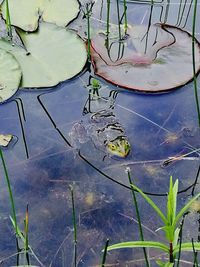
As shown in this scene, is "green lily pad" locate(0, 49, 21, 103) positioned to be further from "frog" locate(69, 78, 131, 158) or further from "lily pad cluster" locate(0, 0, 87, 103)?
"frog" locate(69, 78, 131, 158)

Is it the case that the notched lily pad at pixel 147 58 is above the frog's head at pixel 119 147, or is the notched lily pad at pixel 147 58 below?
above

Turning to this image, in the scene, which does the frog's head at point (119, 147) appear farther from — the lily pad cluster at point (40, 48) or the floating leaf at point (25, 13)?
the floating leaf at point (25, 13)

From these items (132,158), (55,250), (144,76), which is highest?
(144,76)

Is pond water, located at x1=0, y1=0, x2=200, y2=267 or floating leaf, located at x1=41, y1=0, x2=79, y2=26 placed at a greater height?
floating leaf, located at x1=41, y1=0, x2=79, y2=26

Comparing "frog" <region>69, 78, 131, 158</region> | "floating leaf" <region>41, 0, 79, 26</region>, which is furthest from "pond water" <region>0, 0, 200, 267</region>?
"floating leaf" <region>41, 0, 79, 26</region>

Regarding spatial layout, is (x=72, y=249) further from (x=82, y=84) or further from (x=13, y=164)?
(x=82, y=84)

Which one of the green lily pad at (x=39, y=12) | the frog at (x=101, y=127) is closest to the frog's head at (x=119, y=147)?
the frog at (x=101, y=127)

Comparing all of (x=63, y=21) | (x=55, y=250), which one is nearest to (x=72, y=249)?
(x=55, y=250)
